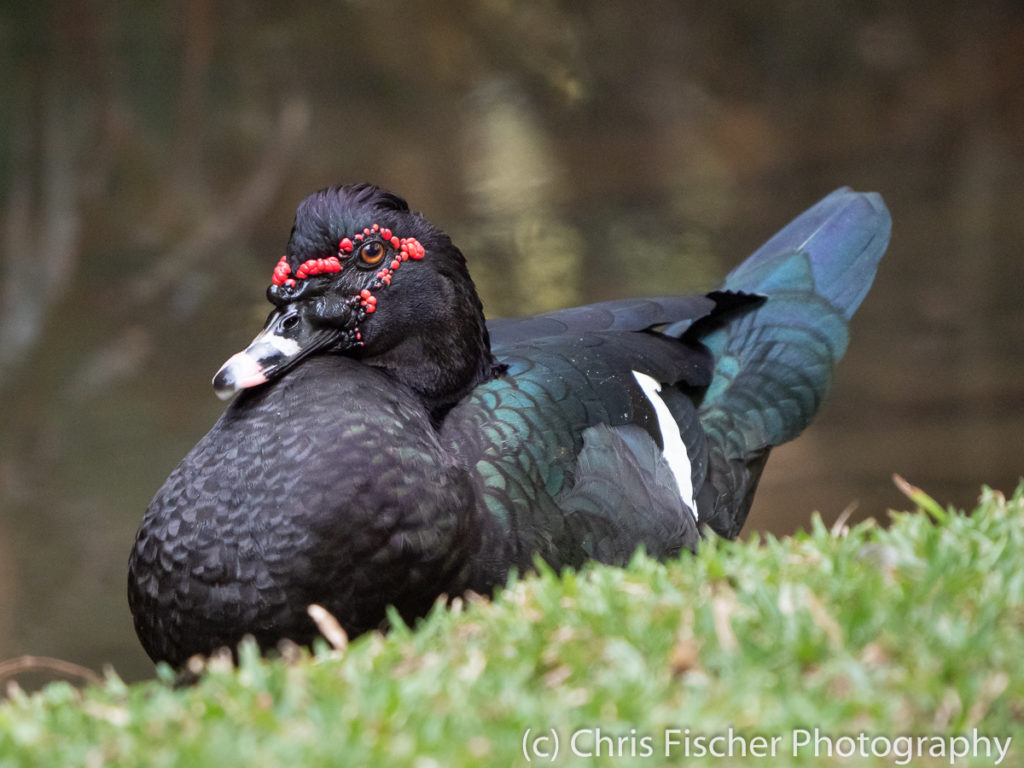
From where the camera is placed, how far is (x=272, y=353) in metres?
3.06

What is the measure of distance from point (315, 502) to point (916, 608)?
1292 millimetres

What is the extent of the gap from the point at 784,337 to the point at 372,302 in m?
1.53

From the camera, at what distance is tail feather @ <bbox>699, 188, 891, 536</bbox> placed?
12.7ft

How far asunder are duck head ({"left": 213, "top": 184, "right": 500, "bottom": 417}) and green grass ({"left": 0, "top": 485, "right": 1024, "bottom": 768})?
1065 mm

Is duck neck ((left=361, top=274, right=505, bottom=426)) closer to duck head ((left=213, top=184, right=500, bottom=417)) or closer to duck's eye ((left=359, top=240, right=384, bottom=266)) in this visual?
duck head ((left=213, top=184, right=500, bottom=417))

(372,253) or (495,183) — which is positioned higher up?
(372,253)

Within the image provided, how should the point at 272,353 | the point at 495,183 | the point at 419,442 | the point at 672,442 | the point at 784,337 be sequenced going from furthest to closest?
the point at 495,183, the point at 784,337, the point at 672,442, the point at 272,353, the point at 419,442

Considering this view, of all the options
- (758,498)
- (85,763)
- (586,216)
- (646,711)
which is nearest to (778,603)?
(646,711)

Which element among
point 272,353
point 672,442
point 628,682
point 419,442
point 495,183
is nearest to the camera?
point 628,682

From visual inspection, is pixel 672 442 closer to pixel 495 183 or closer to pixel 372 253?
pixel 372 253

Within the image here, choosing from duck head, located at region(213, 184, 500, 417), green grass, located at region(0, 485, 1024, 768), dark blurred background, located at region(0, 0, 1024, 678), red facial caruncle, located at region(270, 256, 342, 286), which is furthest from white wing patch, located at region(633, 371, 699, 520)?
dark blurred background, located at region(0, 0, 1024, 678)

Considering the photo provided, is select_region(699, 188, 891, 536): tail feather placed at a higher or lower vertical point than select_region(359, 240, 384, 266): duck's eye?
lower

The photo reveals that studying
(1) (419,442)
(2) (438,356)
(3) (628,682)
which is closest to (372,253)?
(2) (438,356)

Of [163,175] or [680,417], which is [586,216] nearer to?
[163,175]
